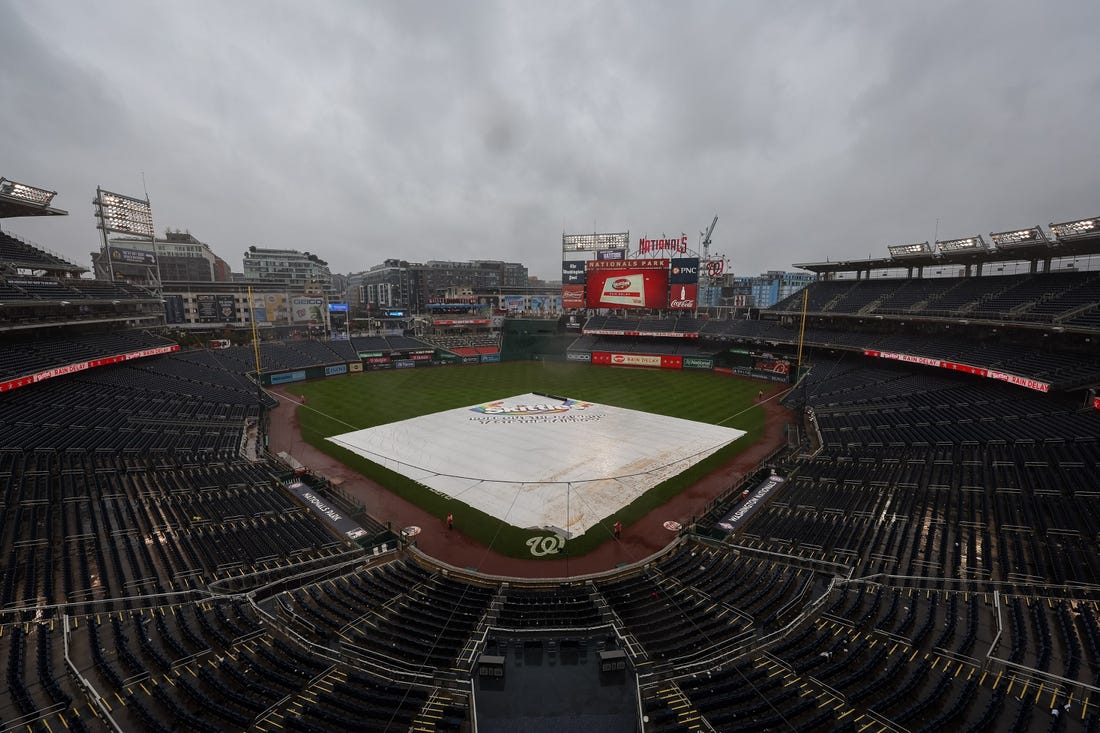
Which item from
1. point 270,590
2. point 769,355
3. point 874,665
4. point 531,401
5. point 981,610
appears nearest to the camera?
point 874,665

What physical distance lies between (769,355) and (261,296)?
88755mm

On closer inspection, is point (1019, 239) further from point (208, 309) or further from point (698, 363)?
point (208, 309)

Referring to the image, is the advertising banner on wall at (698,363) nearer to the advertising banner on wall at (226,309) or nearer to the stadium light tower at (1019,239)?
the stadium light tower at (1019,239)

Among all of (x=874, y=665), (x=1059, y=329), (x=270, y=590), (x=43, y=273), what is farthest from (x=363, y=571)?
(x=43, y=273)

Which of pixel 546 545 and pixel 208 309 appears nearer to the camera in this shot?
pixel 546 545

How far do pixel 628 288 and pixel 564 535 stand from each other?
5205 cm

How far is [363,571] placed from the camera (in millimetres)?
16797

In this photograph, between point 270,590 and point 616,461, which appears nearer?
point 270,590

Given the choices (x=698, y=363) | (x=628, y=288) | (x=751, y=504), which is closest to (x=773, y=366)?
(x=698, y=363)

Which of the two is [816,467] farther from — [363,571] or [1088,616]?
[363,571]

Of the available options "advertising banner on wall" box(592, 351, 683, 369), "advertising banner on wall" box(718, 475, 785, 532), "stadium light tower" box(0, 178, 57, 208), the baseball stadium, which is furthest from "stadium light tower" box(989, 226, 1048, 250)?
"stadium light tower" box(0, 178, 57, 208)

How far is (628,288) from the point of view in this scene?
6756cm

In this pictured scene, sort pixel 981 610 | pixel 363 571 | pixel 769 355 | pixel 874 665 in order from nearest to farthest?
pixel 874 665 < pixel 981 610 < pixel 363 571 < pixel 769 355

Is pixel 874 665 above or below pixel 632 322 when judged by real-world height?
below
